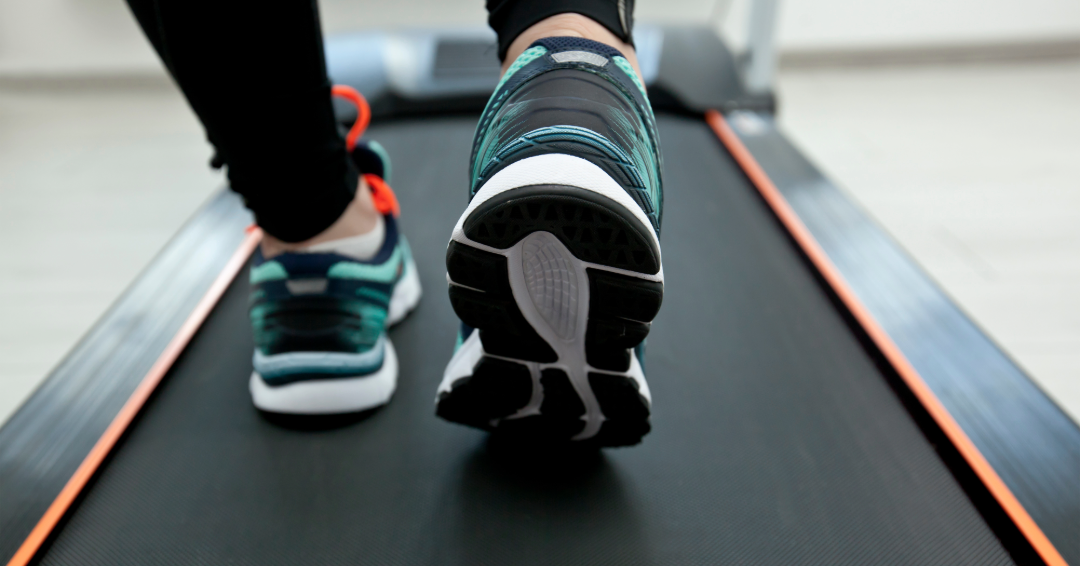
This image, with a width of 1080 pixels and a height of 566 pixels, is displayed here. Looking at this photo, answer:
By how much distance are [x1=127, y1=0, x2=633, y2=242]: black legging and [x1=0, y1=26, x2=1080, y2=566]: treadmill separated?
0.28 metres

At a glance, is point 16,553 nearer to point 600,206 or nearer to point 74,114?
point 600,206

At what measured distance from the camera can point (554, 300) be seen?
1.61ft

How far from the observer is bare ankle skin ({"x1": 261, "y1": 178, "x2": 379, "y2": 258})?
0.73 m

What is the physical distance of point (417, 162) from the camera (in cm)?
142

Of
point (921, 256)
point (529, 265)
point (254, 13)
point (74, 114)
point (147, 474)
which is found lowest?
point (74, 114)

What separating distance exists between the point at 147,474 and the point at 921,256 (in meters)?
1.46

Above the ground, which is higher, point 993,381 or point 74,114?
point 993,381

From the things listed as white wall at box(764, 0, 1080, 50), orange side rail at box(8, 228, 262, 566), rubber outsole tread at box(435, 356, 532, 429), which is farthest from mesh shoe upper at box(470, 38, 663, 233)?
white wall at box(764, 0, 1080, 50)

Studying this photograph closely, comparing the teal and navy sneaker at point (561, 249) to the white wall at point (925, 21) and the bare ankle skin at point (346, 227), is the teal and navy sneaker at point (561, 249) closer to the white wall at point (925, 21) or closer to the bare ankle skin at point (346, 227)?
the bare ankle skin at point (346, 227)

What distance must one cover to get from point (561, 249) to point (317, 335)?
381 mm

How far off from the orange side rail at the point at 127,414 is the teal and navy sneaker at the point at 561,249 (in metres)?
0.42

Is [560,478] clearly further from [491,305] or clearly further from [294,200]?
[294,200]

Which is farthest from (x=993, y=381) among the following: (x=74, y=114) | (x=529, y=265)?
(x=74, y=114)
